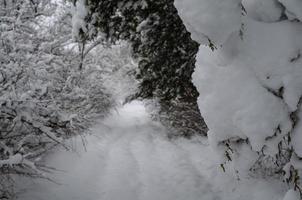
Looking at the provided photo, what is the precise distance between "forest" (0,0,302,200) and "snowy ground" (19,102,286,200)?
0.10 ft

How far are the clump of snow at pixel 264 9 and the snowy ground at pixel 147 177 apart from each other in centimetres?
298

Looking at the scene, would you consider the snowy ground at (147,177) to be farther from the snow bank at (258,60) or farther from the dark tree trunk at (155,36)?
the snow bank at (258,60)

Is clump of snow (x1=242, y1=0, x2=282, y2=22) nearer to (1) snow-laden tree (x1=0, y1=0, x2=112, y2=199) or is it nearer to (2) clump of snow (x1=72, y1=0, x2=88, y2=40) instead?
(1) snow-laden tree (x1=0, y1=0, x2=112, y2=199)

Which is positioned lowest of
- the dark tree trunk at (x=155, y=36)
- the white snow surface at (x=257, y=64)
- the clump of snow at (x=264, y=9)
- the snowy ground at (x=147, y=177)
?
the white snow surface at (x=257, y=64)

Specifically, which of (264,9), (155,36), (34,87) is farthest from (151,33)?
(264,9)

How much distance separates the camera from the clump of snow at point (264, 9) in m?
3.45

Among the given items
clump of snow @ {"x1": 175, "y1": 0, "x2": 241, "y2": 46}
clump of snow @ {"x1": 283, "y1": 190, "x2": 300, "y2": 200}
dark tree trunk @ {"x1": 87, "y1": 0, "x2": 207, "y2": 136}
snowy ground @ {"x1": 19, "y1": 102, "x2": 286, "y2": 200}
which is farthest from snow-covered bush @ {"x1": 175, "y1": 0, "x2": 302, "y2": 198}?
dark tree trunk @ {"x1": 87, "y1": 0, "x2": 207, "y2": 136}

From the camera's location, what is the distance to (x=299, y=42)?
3350 millimetres

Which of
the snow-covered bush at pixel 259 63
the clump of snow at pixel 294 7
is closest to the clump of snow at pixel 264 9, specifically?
the snow-covered bush at pixel 259 63

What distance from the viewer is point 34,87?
6.09m

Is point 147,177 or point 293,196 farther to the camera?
point 147,177

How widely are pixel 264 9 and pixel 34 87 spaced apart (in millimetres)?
4144

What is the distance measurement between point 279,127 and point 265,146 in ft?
1.17

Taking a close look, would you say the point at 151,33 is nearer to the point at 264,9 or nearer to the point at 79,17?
the point at 79,17
